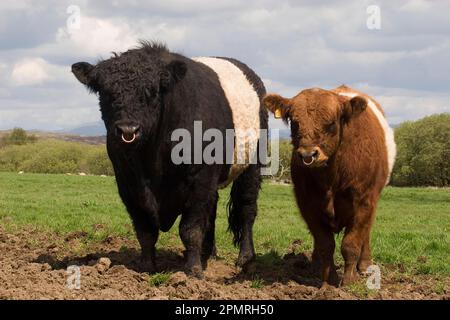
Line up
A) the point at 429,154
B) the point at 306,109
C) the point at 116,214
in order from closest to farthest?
the point at 306,109 < the point at 116,214 < the point at 429,154

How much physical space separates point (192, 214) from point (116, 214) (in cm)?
723

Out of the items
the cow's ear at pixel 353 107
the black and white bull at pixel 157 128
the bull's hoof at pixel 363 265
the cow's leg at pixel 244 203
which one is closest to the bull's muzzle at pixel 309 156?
the cow's ear at pixel 353 107

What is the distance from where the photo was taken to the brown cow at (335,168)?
602 cm

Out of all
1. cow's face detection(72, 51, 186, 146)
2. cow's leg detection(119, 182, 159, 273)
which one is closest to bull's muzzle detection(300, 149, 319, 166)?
cow's face detection(72, 51, 186, 146)

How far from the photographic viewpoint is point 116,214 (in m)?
13.7

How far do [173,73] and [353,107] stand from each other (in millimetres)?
1877

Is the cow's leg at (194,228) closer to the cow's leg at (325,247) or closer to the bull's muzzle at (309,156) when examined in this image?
the cow's leg at (325,247)

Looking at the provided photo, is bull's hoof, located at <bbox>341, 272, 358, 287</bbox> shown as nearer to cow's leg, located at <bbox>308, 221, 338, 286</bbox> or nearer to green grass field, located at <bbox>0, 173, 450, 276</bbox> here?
cow's leg, located at <bbox>308, 221, 338, 286</bbox>

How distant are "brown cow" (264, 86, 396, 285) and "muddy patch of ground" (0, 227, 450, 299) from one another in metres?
0.50

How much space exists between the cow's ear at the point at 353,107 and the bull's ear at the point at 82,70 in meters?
2.67

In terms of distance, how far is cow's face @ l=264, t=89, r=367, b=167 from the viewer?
5887mm

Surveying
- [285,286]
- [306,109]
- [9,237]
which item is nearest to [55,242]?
[9,237]
